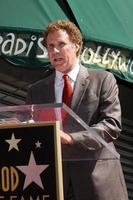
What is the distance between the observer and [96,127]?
2570mm

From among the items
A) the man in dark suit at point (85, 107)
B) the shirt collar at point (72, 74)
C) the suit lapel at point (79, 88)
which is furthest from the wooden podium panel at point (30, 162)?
the shirt collar at point (72, 74)

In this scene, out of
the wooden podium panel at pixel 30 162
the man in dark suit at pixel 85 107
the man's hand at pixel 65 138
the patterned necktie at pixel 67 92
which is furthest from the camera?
the patterned necktie at pixel 67 92

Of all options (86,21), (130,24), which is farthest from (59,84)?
(130,24)

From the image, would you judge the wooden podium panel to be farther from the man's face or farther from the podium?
the man's face

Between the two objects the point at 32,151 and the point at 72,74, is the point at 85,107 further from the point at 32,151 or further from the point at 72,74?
the point at 32,151

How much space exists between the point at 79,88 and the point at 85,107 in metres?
0.09

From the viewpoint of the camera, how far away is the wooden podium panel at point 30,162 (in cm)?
218

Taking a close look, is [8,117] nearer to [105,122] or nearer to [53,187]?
[53,187]

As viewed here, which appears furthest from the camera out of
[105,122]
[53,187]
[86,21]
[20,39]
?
[86,21]

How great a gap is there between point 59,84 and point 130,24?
3.65 metres

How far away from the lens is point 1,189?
2227mm

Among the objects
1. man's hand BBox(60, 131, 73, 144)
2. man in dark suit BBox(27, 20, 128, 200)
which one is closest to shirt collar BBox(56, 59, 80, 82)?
man in dark suit BBox(27, 20, 128, 200)

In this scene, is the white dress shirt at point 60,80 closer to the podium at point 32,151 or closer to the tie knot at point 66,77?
the tie knot at point 66,77

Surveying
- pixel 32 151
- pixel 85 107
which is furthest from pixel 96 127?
pixel 32 151
